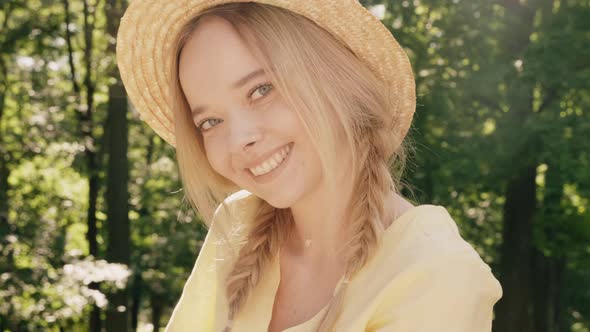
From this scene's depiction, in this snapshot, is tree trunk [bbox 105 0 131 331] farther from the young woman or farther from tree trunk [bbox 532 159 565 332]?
the young woman

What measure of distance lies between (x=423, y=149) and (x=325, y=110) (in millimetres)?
10435

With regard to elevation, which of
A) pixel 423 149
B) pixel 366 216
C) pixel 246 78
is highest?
pixel 246 78

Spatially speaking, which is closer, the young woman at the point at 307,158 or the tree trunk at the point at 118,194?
the young woman at the point at 307,158

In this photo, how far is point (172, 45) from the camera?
2.05 meters

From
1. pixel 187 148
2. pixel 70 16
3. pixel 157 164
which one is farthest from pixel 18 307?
pixel 157 164

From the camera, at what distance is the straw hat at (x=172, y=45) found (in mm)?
1889

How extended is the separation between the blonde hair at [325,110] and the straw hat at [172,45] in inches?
1.2

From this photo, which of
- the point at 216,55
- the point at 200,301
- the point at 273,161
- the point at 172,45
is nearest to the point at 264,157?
the point at 273,161

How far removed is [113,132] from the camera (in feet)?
43.7

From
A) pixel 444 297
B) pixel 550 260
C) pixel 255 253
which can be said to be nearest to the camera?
pixel 444 297

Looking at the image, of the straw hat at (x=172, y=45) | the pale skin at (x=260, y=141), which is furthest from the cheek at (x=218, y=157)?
the straw hat at (x=172, y=45)

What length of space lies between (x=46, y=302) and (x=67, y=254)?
86 cm

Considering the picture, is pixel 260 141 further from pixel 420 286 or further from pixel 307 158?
pixel 420 286

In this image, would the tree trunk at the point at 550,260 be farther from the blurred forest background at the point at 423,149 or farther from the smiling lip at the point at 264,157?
the smiling lip at the point at 264,157
